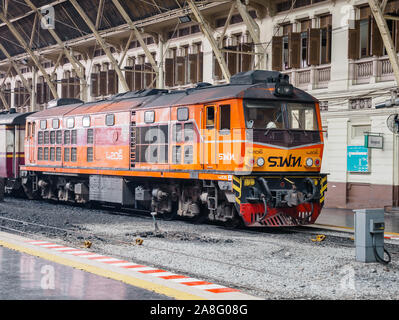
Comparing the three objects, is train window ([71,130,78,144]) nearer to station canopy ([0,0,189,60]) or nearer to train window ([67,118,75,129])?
train window ([67,118,75,129])

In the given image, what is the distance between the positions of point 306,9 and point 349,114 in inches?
205

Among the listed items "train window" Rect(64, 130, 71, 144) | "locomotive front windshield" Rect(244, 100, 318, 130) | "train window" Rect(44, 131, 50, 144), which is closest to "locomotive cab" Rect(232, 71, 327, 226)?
"locomotive front windshield" Rect(244, 100, 318, 130)

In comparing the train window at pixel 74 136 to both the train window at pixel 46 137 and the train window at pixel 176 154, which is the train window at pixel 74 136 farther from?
the train window at pixel 176 154

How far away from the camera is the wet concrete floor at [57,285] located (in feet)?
29.8

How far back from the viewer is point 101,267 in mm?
11578

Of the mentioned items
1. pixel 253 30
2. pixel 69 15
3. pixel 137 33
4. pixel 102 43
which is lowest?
pixel 253 30

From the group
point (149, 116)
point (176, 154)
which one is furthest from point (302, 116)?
point (149, 116)

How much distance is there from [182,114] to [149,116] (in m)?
2.00

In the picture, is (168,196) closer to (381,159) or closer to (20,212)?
(20,212)

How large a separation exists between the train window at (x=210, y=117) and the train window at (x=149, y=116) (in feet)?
9.64

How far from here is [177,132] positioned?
19.6m

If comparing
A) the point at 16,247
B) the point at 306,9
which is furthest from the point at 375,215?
the point at 306,9

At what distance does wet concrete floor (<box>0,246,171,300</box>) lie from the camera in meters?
9.07

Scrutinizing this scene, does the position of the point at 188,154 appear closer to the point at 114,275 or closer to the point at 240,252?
the point at 240,252
